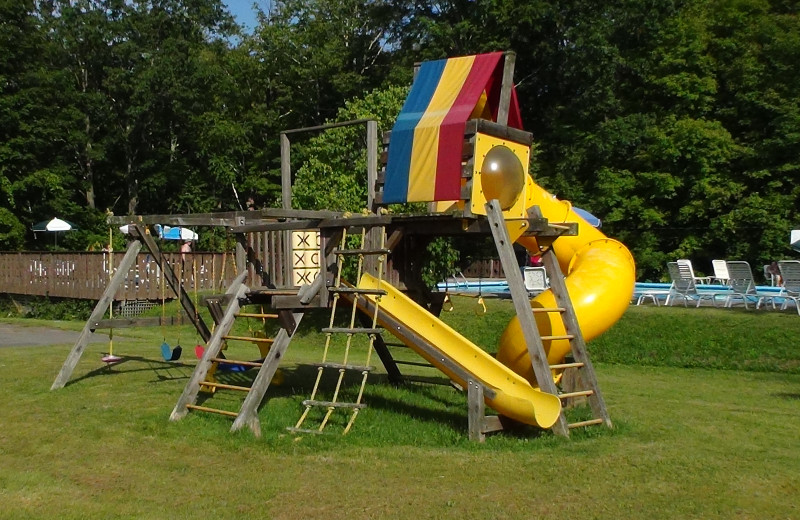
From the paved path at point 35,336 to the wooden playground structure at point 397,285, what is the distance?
31.4 ft

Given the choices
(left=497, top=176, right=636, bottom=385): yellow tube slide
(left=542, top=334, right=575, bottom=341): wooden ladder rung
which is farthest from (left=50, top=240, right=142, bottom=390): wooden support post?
(left=542, top=334, right=575, bottom=341): wooden ladder rung

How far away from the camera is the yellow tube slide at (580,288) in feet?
32.7

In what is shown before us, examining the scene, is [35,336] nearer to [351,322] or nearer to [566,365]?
[351,322]

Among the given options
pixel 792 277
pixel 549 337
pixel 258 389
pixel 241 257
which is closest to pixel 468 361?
pixel 549 337

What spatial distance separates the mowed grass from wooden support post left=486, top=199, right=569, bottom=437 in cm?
54

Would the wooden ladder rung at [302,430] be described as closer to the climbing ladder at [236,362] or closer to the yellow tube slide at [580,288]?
the climbing ladder at [236,362]

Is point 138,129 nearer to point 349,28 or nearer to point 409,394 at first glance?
point 349,28

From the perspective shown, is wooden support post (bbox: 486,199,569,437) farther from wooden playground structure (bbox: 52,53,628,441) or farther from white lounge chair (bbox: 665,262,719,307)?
white lounge chair (bbox: 665,262,719,307)

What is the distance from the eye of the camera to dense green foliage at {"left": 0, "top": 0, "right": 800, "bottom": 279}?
32875mm

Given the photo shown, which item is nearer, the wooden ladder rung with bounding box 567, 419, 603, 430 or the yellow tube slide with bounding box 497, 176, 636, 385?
the wooden ladder rung with bounding box 567, 419, 603, 430

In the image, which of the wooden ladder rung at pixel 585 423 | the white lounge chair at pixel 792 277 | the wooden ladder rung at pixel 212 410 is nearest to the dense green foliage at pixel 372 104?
the white lounge chair at pixel 792 277

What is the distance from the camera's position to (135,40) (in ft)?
159

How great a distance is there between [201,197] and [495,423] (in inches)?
1664

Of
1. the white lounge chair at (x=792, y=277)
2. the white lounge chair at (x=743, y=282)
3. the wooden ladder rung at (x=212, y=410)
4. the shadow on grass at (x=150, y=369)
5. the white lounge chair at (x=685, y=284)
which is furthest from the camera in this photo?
the white lounge chair at (x=685, y=284)
